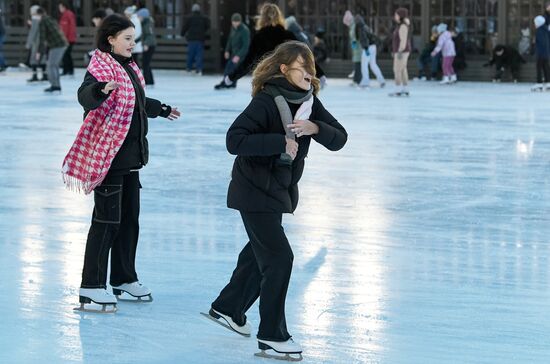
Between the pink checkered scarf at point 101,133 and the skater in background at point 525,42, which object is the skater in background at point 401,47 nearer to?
the skater in background at point 525,42

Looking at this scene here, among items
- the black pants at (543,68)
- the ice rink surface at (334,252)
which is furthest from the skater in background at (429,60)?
the ice rink surface at (334,252)

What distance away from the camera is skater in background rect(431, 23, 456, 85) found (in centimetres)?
2811

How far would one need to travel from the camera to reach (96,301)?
20.0 feet

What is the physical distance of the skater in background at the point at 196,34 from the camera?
31062mm

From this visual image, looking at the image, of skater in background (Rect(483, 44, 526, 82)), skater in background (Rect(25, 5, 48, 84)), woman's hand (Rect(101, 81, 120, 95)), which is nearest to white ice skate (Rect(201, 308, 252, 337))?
woman's hand (Rect(101, 81, 120, 95))

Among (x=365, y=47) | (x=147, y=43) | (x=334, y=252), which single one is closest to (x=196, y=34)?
(x=147, y=43)

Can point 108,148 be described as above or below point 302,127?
below

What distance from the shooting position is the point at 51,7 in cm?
3481

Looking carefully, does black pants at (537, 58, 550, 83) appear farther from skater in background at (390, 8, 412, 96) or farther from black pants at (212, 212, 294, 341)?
black pants at (212, 212, 294, 341)

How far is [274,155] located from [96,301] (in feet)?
4.28

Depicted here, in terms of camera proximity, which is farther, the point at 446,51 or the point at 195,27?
the point at 195,27

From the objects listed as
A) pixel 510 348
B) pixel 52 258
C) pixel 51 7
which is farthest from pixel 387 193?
pixel 51 7

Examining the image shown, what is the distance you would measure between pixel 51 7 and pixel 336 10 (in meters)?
8.08

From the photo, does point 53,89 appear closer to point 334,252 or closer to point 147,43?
point 147,43
